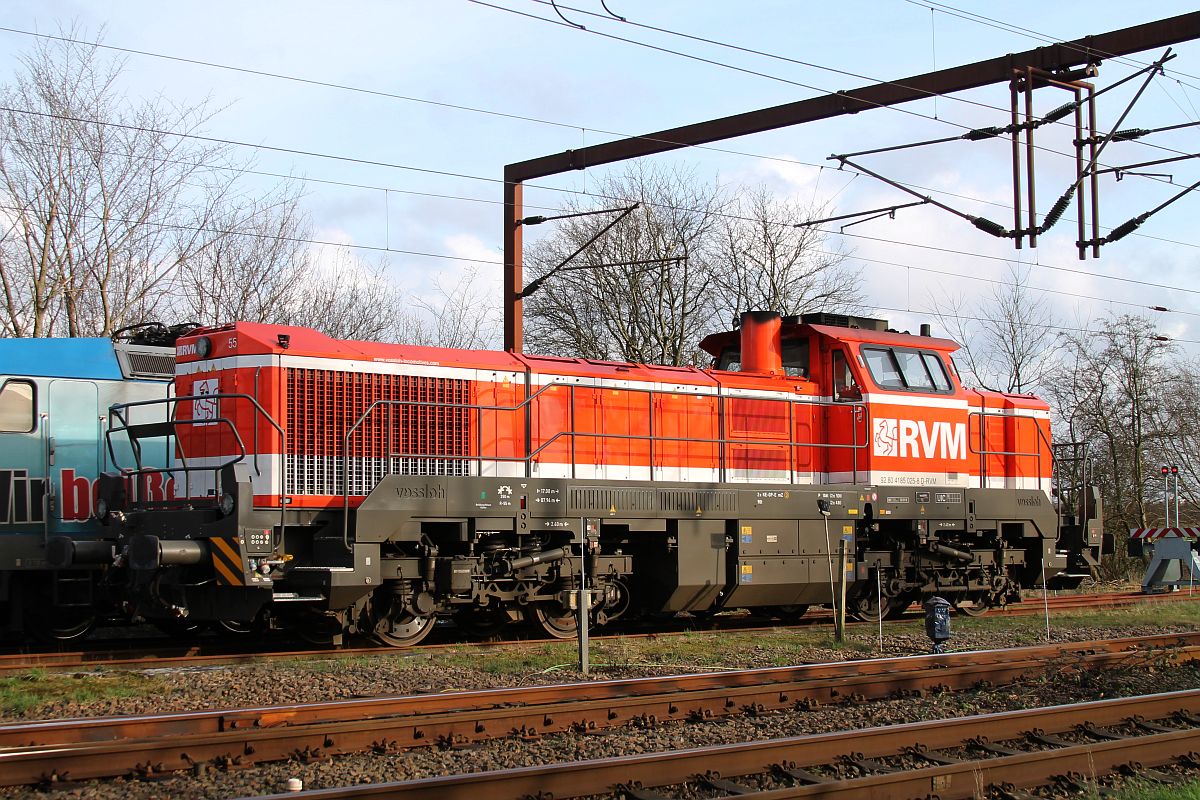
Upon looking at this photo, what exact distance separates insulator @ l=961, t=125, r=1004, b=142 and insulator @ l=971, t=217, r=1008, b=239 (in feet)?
3.30

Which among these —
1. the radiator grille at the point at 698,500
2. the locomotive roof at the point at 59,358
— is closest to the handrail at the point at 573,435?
the radiator grille at the point at 698,500

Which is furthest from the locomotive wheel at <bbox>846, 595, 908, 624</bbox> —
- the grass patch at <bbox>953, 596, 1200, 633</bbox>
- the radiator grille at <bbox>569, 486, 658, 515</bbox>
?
the radiator grille at <bbox>569, 486, 658, 515</bbox>

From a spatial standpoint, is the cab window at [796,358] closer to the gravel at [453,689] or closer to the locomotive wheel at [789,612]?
the locomotive wheel at [789,612]

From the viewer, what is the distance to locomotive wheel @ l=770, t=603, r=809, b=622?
15.6 metres

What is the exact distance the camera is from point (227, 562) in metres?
10.1

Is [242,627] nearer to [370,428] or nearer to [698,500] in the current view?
[370,428]

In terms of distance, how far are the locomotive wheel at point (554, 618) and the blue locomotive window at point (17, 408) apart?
6129mm

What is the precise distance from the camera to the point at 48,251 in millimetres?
19422

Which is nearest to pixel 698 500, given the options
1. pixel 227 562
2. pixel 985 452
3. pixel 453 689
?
pixel 453 689

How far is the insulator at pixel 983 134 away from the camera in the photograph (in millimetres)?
13641

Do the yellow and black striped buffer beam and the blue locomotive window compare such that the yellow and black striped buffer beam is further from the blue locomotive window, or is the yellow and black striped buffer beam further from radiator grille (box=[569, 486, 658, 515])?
the blue locomotive window

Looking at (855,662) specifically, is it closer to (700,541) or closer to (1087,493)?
(700,541)

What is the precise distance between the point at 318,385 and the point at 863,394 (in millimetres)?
6809

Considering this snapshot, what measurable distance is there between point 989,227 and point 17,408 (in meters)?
11.9
